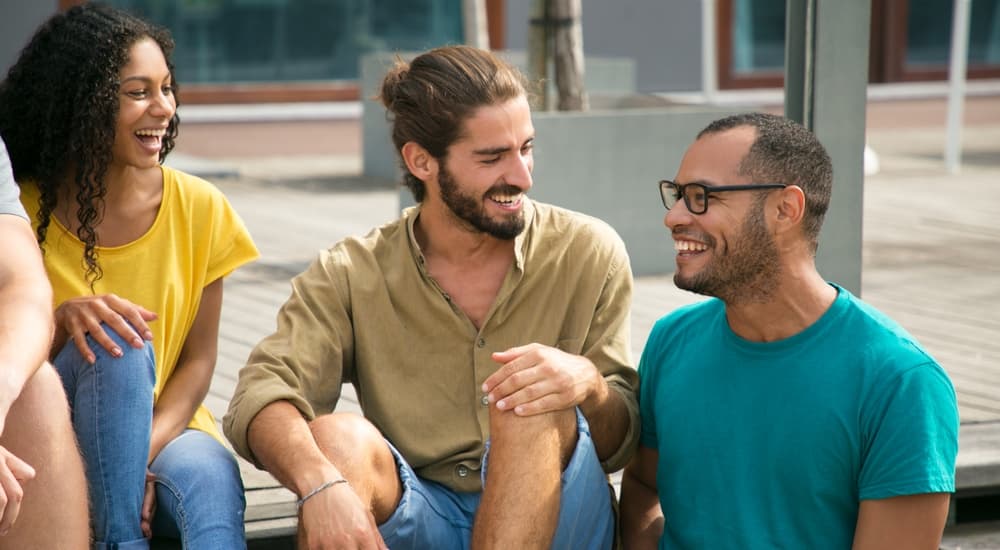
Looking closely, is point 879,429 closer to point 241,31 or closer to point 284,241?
point 284,241

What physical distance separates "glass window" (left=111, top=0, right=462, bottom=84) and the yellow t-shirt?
8676 millimetres

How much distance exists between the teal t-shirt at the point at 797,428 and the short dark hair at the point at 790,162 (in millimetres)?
166

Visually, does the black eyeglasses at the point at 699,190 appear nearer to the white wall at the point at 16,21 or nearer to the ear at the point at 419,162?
the ear at the point at 419,162

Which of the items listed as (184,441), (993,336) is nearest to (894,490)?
(184,441)

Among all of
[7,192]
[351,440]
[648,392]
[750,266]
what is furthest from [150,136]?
[750,266]

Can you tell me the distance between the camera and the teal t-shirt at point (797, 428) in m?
2.40

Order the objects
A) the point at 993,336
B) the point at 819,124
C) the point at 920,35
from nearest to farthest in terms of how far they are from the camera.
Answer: the point at 819,124
the point at 993,336
the point at 920,35

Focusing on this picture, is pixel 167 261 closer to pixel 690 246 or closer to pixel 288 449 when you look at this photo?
pixel 288 449

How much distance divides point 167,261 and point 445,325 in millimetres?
630

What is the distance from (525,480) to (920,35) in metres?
12.3

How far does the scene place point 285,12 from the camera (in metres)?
11.9

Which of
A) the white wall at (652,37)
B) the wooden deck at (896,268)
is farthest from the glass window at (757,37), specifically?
the wooden deck at (896,268)

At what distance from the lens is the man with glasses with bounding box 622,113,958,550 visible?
2.41m

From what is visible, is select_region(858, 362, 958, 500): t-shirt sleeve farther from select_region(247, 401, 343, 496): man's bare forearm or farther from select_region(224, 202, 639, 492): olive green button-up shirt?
select_region(247, 401, 343, 496): man's bare forearm
